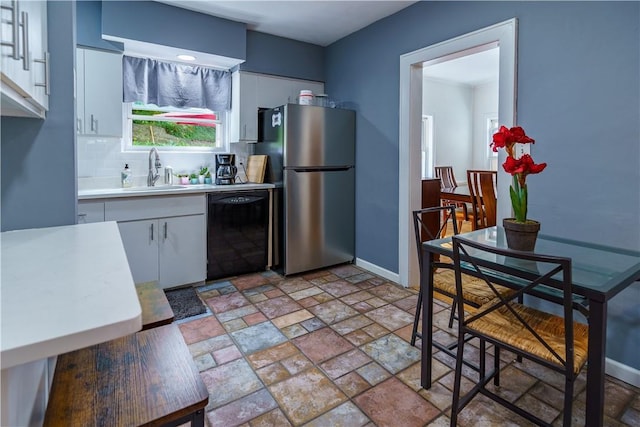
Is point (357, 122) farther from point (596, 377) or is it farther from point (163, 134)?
point (596, 377)

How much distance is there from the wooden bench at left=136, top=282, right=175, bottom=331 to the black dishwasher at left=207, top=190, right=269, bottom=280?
5.47 ft

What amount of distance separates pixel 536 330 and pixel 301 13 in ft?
10.2

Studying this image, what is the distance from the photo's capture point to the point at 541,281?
131 centimetres

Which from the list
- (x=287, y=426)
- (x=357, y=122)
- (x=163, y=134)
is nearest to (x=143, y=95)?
(x=163, y=134)

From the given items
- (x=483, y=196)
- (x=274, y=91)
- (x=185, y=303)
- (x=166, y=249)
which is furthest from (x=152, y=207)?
(x=483, y=196)

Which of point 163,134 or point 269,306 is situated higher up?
point 163,134

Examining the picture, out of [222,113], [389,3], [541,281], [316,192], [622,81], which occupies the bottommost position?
[541,281]

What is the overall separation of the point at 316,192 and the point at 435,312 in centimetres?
162

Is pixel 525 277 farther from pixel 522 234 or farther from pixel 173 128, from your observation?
pixel 173 128

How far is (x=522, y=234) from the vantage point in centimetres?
171

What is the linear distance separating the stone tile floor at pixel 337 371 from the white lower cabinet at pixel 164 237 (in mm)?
381

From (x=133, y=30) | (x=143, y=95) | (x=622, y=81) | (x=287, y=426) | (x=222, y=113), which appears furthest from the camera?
(x=222, y=113)

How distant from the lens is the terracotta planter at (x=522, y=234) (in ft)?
5.57

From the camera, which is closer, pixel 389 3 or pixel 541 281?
pixel 541 281
